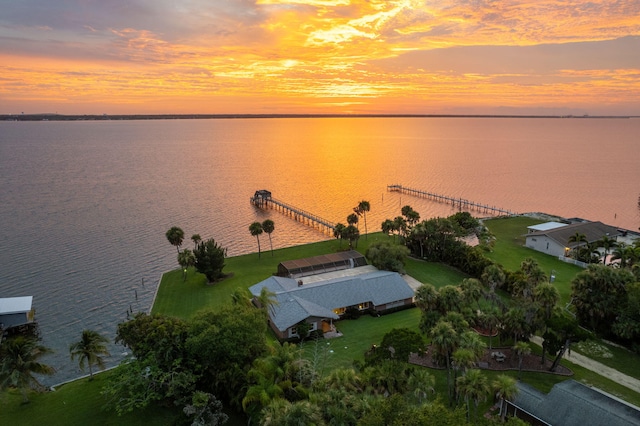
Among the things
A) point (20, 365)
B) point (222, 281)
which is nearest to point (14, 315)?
point (20, 365)

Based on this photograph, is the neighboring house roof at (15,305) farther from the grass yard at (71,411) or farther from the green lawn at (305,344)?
the grass yard at (71,411)

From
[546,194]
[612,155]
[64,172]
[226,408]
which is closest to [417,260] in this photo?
[226,408]

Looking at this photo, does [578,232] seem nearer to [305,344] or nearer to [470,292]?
[470,292]

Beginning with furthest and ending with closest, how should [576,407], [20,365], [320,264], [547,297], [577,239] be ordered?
[577,239]
[320,264]
[547,297]
[20,365]
[576,407]

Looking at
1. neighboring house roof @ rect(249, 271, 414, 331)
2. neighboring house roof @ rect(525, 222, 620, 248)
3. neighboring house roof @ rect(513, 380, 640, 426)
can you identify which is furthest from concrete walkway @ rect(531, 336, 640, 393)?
neighboring house roof @ rect(525, 222, 620, 248)

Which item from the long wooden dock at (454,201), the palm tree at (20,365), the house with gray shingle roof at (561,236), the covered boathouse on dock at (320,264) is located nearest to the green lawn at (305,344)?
the house with gray shingle roof at (561,236)

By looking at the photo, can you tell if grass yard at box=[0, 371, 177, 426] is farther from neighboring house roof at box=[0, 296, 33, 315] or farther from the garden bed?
the garden bed
